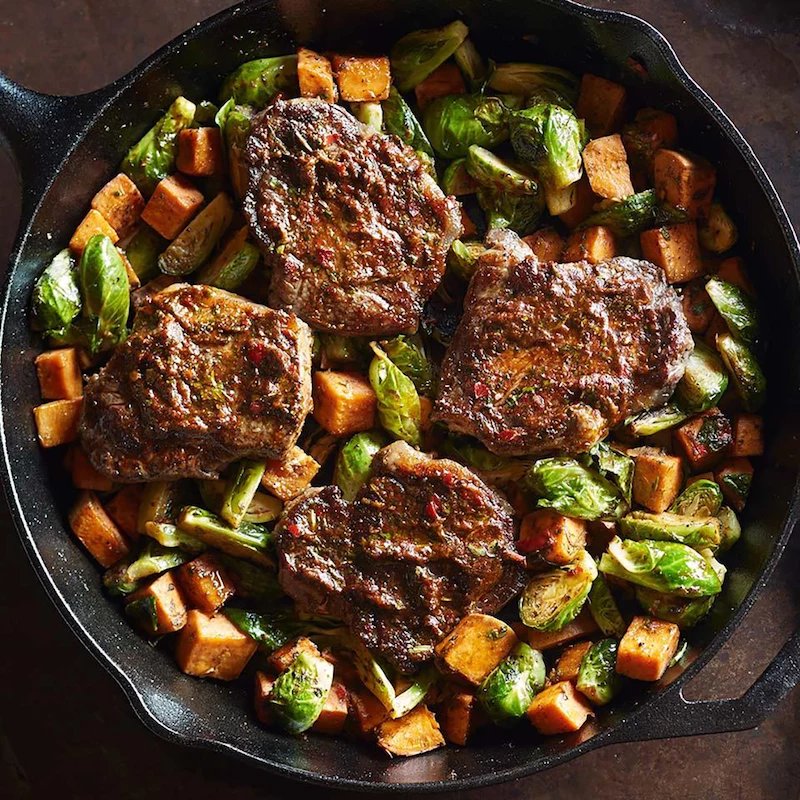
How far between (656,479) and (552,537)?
57 centimetres

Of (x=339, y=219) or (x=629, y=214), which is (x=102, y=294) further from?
(x=629, y=214)

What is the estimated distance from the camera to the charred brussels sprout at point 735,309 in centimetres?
448

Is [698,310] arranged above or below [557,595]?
above

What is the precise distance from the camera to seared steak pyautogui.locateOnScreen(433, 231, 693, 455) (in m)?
4.31

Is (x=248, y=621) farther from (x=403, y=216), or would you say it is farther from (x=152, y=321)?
(x=403, y=216)

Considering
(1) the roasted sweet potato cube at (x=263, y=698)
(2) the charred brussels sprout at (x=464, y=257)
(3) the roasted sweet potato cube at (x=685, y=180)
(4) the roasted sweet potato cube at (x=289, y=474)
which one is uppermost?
(3) the roasted sweet potato cube at (x=685, y=180)

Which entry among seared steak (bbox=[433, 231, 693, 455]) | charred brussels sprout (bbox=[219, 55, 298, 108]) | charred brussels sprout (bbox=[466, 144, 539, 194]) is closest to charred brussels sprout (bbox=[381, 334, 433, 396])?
seared steak (bbox=[433, 231, 693, 455])

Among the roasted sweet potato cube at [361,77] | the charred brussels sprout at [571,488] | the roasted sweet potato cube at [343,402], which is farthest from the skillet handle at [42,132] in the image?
the charred brussels sprout at [571,488]

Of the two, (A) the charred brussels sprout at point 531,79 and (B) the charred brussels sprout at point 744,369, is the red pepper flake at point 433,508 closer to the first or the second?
(B) the charred brussels sprout at point 744,369

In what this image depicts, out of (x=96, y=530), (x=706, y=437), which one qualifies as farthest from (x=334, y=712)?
(x=706, y=437)

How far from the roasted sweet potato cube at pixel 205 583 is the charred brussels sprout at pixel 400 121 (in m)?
2.18

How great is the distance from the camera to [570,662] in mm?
4477

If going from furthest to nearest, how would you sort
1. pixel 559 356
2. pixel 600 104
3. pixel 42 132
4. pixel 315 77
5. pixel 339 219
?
1. pixel 600 104
2. pixel 315 77
3. pixel 339 219
4. pixel 559 356
5. pixel 42 132

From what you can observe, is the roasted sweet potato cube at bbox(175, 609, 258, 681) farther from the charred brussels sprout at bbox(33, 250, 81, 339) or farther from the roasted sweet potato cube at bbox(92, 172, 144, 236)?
the roasted sweet potato cube at bbox(92, 172, 144, 236)
